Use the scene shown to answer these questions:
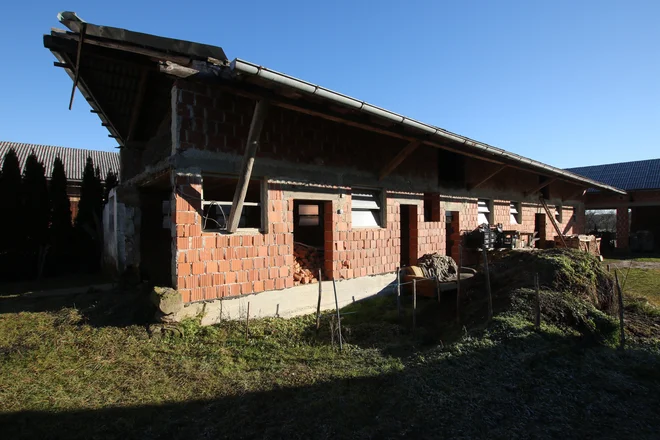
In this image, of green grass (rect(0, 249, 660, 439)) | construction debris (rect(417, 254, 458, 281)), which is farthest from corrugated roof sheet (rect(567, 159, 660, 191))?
green grass (rect(0, 249, 660, 439))

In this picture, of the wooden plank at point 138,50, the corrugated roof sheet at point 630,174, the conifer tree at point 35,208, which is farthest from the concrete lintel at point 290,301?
the corrugated roof sheet at point 630,174

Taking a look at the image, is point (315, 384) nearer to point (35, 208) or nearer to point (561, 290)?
point (561, 290)

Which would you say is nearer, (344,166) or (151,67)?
(151,67)

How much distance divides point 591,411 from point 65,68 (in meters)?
9.70

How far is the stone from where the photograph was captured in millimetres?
5516

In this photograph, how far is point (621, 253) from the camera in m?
21.2

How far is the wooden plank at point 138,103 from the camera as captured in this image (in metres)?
7.47

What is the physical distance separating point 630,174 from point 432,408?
28.4 meters

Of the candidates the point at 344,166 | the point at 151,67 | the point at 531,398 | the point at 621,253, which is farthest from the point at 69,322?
the point at 621,253

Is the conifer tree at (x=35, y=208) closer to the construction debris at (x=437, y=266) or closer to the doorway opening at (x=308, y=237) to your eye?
the doorway opening at (x=308, y=237)

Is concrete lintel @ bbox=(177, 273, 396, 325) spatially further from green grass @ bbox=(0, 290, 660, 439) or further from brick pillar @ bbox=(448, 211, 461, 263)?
brick pillar @ bbox=(448, 211, 461, 263)

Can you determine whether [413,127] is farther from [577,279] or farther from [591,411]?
[591,411]

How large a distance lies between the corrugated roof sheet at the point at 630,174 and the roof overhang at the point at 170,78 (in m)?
19.6

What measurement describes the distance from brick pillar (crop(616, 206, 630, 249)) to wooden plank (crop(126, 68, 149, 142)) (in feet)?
83.8
